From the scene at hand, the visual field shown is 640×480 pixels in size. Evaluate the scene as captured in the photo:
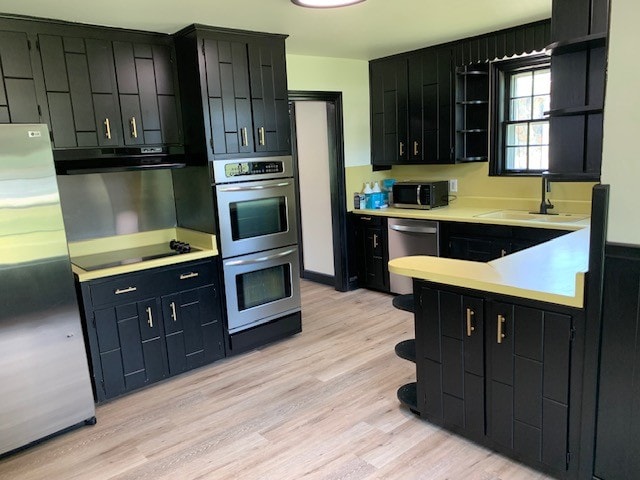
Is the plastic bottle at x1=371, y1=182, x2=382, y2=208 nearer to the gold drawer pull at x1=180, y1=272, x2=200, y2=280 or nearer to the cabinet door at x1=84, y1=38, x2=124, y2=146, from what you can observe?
the gold drawer pull at x1=180, y1=272, x2=200, y2=280

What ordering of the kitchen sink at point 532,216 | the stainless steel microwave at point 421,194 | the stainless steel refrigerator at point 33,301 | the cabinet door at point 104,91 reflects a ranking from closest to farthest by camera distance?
1. the stainless steel refrigerator at point 33,301
2. the cabinet door at point 104,91
3. the kitchen sink at point 532,216
4. the stainless steel microwave at point 421,194

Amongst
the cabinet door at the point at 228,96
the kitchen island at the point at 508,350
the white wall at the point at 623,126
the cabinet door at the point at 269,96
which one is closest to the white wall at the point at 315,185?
the cabinet door at the point at 269,96

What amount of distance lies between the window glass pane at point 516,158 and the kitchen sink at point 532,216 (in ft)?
1.39

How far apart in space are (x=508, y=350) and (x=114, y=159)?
2675mm

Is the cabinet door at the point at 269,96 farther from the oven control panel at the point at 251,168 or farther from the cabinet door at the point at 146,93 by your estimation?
the cabinet door at the point at 146,93

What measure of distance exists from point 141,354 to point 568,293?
256 centimetres

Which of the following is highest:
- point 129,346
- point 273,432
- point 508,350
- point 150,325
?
point 508,350

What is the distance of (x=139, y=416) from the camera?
2891 millimetres

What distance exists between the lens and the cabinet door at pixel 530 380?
6.57 feet

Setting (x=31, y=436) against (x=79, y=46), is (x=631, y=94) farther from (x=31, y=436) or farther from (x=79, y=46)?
(x=31, y=436)

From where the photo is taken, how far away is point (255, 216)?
360 cm

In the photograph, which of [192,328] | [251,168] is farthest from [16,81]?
[192,328]

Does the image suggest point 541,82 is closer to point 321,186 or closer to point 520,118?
point 520,118

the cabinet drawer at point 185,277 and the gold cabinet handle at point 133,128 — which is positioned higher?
the gold cabinet handle at point 133,128
